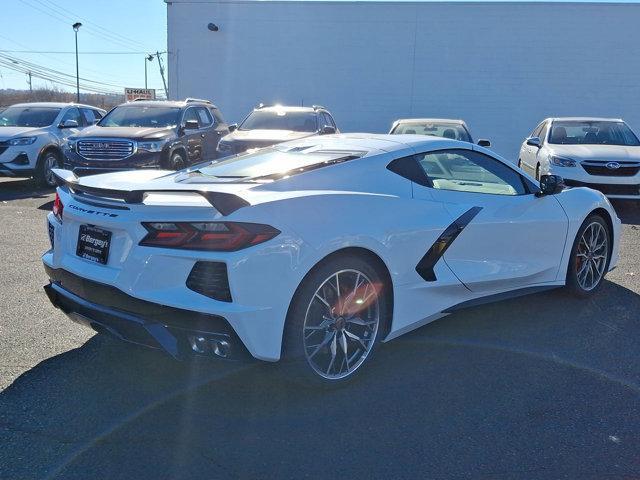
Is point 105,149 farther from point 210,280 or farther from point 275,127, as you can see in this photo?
point 210,280

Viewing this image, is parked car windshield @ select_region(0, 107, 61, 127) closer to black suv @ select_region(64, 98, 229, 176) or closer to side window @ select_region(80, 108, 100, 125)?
side window @ select_region(80, 108, 100, 125)

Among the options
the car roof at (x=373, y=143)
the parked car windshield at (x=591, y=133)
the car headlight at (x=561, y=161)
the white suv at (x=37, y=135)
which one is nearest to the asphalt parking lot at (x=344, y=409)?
the car roof at (x=373, y=143)

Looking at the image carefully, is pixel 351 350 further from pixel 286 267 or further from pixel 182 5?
pixel 182 5

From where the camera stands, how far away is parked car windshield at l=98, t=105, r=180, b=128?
12.2m

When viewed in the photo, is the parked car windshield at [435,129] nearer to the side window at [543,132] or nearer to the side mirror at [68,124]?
the side window at [543,132]

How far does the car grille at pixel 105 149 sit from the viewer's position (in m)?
11.0

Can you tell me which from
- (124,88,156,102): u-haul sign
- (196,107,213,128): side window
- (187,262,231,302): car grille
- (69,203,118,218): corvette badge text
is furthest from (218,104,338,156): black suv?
(124,88,156,102): u-haul sign

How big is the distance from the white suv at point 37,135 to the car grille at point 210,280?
10.3 m

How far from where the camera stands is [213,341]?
3.17 meters

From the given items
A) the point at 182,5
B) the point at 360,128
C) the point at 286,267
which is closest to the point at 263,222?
the point at 286,267

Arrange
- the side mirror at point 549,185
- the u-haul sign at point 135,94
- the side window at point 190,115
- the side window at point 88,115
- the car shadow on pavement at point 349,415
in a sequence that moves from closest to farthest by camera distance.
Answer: the car shadow on pavement at point 349,415 → the side mirror at point 549,185 → the side window at point 190,115 → the side window at point 88,115 → the u-haul sign at point 135,94

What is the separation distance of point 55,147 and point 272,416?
11.0m

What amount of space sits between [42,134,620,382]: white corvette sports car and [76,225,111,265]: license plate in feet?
0.04

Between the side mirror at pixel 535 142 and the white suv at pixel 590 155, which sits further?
the side mirror at pixel 535 142
